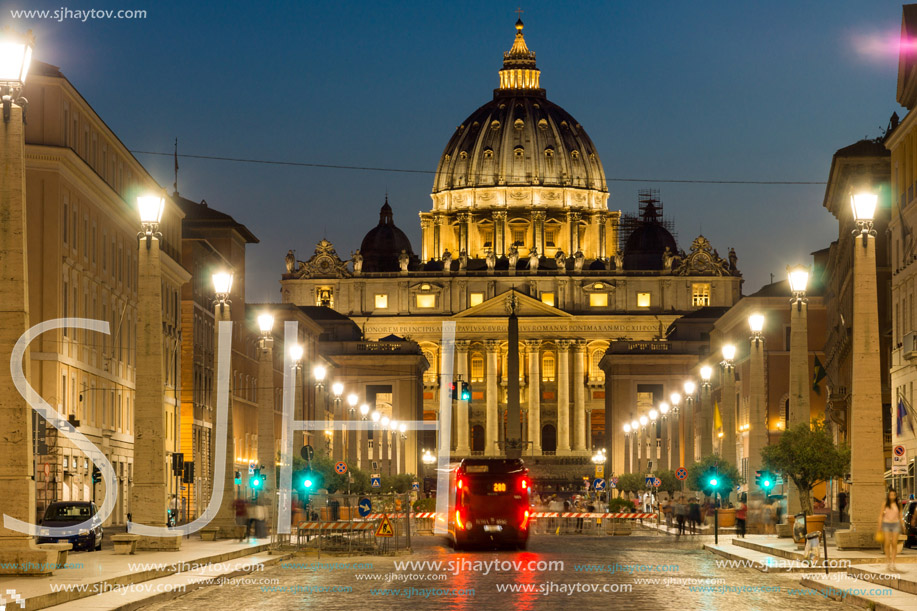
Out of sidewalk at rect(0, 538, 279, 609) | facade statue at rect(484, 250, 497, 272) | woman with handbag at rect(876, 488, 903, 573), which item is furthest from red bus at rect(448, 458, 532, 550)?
facade statue at rect(484, 250, 497, 272)

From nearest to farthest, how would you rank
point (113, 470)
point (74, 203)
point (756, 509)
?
1. point (756, 509)
2. point (74, 203)
3. point (113, 470)

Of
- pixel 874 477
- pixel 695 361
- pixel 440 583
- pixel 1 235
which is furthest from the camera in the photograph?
pixel 695 361

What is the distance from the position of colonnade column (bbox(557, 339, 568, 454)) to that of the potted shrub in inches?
5501

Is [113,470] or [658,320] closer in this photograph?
[113,470]

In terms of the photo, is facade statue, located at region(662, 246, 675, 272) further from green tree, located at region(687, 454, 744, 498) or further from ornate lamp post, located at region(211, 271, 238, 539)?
ornate lamp post, located at region(211, 271, 238, 539)

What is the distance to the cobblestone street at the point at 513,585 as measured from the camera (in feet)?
73.2

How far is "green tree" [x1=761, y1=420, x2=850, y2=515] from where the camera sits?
41062 millimetres

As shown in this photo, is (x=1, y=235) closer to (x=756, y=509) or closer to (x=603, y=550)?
(x=603, y=550)

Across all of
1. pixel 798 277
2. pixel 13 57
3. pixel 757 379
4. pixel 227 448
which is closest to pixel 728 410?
pixel 757 379

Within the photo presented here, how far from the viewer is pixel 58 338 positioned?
52031 millimetres

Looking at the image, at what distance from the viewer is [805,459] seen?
4097cm

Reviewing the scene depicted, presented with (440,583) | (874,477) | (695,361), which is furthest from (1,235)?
(695,361)

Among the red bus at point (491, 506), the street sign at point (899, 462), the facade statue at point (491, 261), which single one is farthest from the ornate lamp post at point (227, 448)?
the facade statue at point (491, 261)

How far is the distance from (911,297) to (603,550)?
52.9ft
